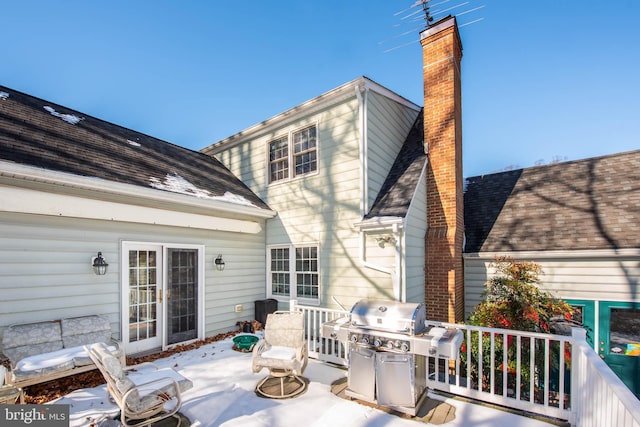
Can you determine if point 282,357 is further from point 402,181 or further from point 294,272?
point 402,181

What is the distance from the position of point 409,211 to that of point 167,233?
16.4ft

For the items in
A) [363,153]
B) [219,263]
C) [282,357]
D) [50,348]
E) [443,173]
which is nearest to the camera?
[282,357]

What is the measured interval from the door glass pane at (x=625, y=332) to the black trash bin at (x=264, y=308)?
712cm

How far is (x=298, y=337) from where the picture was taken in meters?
4.95

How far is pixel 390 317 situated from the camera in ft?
12.7

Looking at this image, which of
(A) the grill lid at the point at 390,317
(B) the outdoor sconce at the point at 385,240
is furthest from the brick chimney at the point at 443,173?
(A) the grill lid at the point at 390,317

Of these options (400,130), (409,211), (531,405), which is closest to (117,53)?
(400,130)

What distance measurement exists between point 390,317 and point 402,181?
11.8ft

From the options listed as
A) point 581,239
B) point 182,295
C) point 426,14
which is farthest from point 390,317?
point 426,14

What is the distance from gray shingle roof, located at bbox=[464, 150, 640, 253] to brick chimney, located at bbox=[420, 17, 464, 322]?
1101 millimetres

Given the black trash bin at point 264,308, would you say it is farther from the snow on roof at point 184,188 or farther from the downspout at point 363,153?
the downspout at point 363,153

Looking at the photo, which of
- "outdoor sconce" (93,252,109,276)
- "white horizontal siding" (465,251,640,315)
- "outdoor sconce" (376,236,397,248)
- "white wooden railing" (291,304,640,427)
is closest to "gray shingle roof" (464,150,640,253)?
"white horizontal siding" (465,251,640,315)

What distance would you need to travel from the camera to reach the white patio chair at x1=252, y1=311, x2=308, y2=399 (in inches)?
170

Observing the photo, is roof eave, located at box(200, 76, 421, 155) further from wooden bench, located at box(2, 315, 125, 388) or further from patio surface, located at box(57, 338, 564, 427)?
wooden bench, located at box(2, 315, 125, 388)
